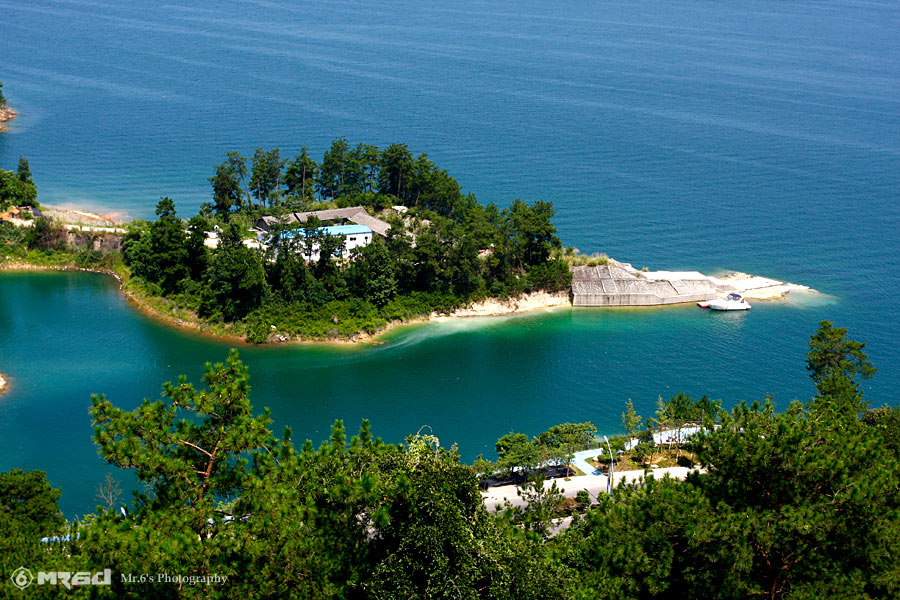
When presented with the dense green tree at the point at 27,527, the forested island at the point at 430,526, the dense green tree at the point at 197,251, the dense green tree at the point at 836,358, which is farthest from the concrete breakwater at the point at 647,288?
the dense green tree at the point at 27,527

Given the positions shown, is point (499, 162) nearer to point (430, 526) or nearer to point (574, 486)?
point (574, 486)

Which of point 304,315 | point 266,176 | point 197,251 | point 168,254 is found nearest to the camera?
point 304,315

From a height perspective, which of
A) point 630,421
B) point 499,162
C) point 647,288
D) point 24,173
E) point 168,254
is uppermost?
point 499,162

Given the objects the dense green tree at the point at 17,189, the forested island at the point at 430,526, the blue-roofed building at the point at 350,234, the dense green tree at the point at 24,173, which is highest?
the dense green tree at the point at 24,173

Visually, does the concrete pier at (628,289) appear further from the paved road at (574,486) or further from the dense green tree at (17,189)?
the dense green tree at (17,189)

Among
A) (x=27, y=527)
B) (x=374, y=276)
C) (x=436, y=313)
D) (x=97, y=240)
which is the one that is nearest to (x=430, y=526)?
(x=27, y=527)

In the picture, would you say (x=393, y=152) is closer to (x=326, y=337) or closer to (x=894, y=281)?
(x=326, y=337)
